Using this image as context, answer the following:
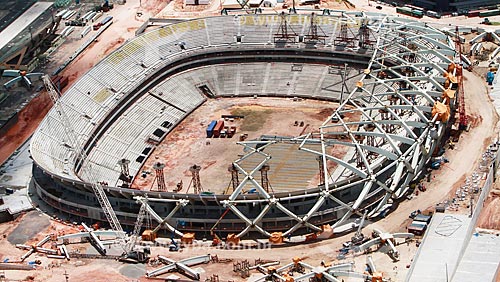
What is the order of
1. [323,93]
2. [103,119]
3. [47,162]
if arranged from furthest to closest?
1. [323,93]
2. [103,119]
3. [47,162]

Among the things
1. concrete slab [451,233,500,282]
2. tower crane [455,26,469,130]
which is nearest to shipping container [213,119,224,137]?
tower crane [455,26,469,130]

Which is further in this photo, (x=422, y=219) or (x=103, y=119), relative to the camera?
(x=103, y=119)

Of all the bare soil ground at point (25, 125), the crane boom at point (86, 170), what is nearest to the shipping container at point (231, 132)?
the crane boom at point (86, 170)

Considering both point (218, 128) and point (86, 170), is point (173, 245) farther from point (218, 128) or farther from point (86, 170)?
point (218, 128)

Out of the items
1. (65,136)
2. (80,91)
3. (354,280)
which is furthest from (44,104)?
(354,280)

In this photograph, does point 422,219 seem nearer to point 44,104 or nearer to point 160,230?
point 160,230

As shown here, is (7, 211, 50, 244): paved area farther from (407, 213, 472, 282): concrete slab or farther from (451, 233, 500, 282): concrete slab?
(451, 233, 500, 282): concrete slab

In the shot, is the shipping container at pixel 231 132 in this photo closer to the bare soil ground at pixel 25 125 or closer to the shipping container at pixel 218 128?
the shipping container at pixel 218 128
